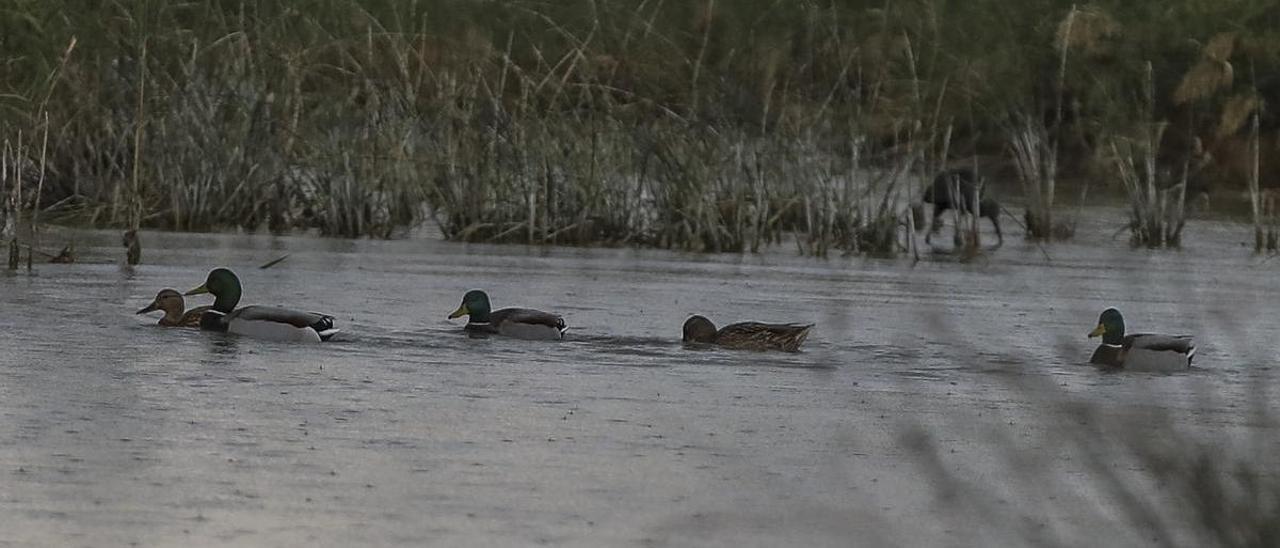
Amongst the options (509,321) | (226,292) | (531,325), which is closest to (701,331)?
(531,325)

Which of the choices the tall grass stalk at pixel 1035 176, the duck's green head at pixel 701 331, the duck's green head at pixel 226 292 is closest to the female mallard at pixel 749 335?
the duck's green head at pixel 701 331

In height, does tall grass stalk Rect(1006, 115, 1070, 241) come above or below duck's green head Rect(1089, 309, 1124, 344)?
above

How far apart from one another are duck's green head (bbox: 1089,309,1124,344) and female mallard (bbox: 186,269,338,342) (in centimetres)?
341

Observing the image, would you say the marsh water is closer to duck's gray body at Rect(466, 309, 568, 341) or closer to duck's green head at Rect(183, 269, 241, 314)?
duck's gray body at Rect(466, 309, 568, 341)

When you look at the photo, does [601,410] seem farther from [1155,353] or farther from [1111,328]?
[1111,328]

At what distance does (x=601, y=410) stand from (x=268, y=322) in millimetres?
2601

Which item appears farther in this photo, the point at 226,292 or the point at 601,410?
the point at 226,292

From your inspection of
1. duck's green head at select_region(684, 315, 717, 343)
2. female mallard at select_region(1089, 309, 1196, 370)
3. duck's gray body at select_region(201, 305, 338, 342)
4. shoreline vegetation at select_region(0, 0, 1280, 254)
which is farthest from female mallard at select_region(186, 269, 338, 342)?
shoreline vegetation at select_region(0, 0, 1280, 254)

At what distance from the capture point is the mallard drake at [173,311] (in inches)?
470

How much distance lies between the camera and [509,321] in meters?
11.7

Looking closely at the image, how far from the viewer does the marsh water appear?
6922 mm

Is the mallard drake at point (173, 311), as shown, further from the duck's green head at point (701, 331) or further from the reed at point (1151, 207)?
the reed at point (1151, 207)

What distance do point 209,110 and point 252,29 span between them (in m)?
1.40

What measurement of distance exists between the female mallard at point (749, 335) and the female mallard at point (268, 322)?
5.18ft
